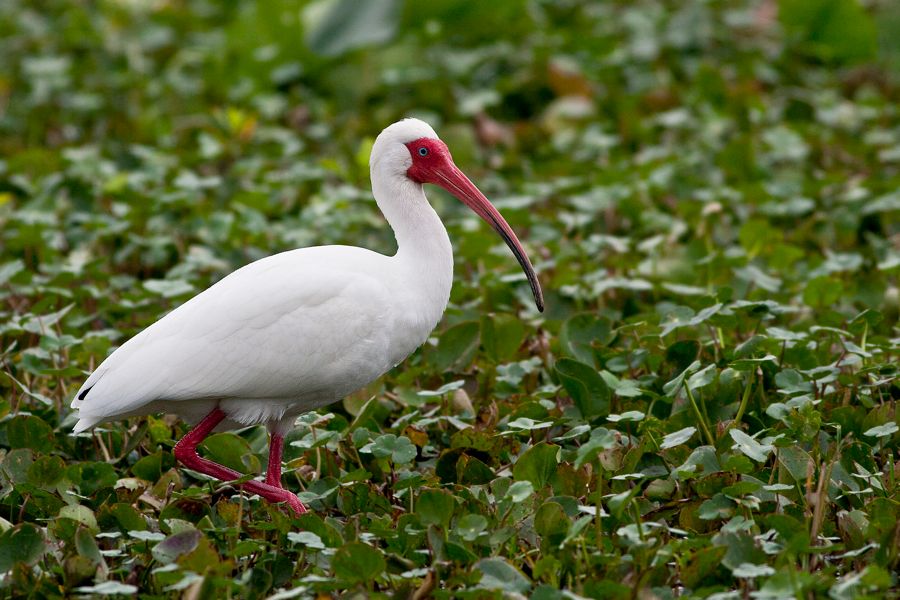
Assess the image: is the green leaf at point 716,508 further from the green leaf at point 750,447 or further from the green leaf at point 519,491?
the green leaf at point 519,491

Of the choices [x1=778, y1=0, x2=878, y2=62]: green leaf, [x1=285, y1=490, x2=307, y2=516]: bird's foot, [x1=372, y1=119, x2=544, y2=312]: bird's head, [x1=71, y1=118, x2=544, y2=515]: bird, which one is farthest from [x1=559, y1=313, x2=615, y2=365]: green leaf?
[x1=778, y1=0, x2=878, y2=62]: green leaf

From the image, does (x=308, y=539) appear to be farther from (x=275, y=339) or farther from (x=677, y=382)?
(x=677, y=382)

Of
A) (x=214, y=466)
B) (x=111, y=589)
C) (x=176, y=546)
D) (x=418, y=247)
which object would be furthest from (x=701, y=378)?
(x=111, y=589)

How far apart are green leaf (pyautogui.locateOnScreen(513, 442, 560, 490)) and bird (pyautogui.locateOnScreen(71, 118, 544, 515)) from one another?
2.47 ft

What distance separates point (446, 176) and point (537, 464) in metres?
1.41

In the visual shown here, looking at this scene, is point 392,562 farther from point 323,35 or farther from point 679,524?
point 323,35

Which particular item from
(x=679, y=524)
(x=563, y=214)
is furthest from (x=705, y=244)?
(x=679, y=524)

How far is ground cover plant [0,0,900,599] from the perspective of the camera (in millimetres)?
4637

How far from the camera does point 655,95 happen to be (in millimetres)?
11211

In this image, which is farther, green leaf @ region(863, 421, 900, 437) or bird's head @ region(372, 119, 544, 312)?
bird's head @ region(372, 119, 544, 312)

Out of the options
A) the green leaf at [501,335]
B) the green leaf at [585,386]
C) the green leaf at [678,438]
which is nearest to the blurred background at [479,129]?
the green leaf at [501,335]

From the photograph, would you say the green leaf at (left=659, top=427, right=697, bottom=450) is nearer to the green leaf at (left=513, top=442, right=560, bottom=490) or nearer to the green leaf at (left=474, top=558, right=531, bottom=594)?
the green leaf at (left=513, top=442, right=560, bottom=490)

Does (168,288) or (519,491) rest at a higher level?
(168,288)

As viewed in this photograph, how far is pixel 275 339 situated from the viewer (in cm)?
531
